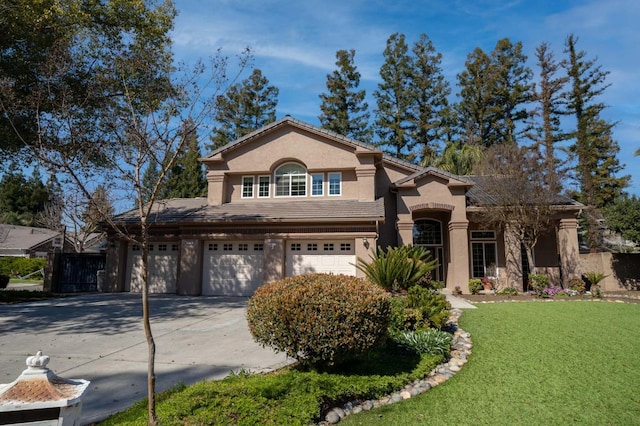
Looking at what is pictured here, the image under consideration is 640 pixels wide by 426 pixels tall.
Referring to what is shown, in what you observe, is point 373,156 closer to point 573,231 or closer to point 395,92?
point 573,231

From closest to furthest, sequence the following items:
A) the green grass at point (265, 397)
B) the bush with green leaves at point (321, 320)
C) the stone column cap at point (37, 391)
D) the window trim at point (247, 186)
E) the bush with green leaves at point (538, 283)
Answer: the stone column cap at point (37, 391) → the green grass at point (265, 397) → the bush with green leaves at point (321, 320) → the bush with green leaves at point (538, 283) → the window trim at point (247, 186)

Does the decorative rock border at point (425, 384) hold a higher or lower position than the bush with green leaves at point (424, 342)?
lower

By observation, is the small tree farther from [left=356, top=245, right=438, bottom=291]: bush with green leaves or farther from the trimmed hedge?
the trimmed hedge

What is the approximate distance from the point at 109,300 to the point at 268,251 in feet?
21.3

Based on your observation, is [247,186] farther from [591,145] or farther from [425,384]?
[591,145]

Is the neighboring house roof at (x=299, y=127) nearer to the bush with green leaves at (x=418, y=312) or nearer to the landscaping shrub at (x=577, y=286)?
the landscaping shrub at (x=577, y=286)

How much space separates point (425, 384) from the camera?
6125 millimetres

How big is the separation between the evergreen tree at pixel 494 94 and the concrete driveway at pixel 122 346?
29569 mm

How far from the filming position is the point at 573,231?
724 inches

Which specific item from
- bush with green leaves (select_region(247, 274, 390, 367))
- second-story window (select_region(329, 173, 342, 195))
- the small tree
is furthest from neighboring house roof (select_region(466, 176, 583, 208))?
bush with green leaves (select_region(247, 274, 390, 367))

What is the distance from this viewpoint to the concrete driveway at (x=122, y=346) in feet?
19.7

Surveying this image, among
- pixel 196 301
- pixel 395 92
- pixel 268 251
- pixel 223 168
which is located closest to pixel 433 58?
pixel 395 92

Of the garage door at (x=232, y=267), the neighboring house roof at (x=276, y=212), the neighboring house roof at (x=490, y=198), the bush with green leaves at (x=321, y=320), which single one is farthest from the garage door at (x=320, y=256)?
the bush with green leaves at (x=321, y=320)

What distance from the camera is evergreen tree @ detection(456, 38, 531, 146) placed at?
33969 millimetres
